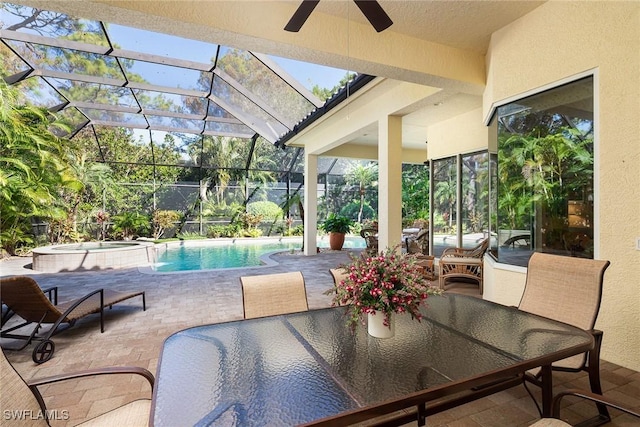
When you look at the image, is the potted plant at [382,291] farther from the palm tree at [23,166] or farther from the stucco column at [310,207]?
the palm tree at [23,166]

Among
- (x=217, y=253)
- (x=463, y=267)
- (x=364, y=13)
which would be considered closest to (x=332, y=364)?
(x=364, y=13)

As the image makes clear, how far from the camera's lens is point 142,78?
320 inches

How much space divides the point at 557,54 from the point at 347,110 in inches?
157

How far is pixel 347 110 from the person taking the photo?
22.1ft

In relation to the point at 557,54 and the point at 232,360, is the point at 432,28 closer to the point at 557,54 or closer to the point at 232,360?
the point at 557,54

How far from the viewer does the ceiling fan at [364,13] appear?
2.25m

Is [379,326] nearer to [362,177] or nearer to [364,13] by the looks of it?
[364,13]

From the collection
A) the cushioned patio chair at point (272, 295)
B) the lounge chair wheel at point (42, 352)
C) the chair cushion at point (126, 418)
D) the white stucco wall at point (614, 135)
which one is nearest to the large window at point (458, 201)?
the white stucco wall at point (614, 135)

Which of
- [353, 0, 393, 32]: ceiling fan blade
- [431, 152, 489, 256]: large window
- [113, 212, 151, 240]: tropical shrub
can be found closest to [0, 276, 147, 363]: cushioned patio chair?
[353, 0, 393, 32]: ceiling fan blade

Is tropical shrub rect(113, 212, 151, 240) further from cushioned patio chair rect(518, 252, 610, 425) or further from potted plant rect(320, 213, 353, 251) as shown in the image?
cushioned patio chair rect(518, 252, 610, 425)

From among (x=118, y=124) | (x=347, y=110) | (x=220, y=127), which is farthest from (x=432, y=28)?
(x=118, y=124)

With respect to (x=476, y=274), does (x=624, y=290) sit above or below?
above

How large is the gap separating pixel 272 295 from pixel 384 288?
1176 mm

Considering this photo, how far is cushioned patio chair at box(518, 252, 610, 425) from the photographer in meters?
2.16
